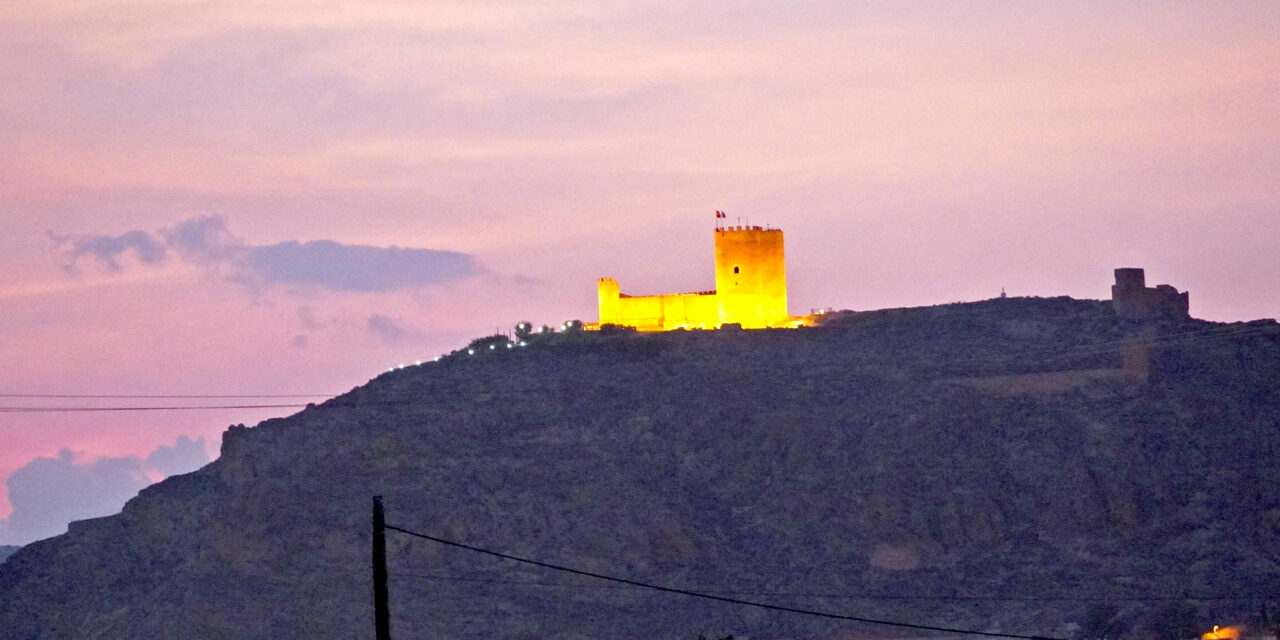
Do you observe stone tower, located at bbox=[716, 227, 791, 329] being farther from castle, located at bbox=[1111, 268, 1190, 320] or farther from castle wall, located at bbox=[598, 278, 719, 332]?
castle, located at bbox=[1111, 268, 1190, 320]

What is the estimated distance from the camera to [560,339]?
113 metres

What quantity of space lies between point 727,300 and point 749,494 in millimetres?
10806

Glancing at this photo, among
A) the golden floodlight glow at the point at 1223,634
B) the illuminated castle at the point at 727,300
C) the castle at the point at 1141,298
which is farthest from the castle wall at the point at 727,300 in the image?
the golden floodlight glow at the point at 1223,634

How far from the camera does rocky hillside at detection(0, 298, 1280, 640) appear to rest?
3853 inches

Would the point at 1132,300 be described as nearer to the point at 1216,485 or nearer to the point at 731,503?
the point at 1216,485

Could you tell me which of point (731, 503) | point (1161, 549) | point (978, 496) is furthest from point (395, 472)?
point (1161, 549)

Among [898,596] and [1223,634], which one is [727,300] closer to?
[898,596]

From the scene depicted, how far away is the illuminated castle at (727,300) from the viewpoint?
113250mm

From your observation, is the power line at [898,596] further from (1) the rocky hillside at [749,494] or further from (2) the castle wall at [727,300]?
(2) the castle wall at [727,300]

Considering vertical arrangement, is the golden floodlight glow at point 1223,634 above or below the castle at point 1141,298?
below

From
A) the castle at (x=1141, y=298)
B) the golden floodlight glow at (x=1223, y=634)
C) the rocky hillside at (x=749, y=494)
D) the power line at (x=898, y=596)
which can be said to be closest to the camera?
the golden floodlight glow at (x=1223, y=634)

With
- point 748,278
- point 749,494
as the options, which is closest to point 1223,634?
point 749,494

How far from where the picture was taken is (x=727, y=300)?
113250mm

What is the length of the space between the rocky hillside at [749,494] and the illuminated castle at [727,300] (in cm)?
139
